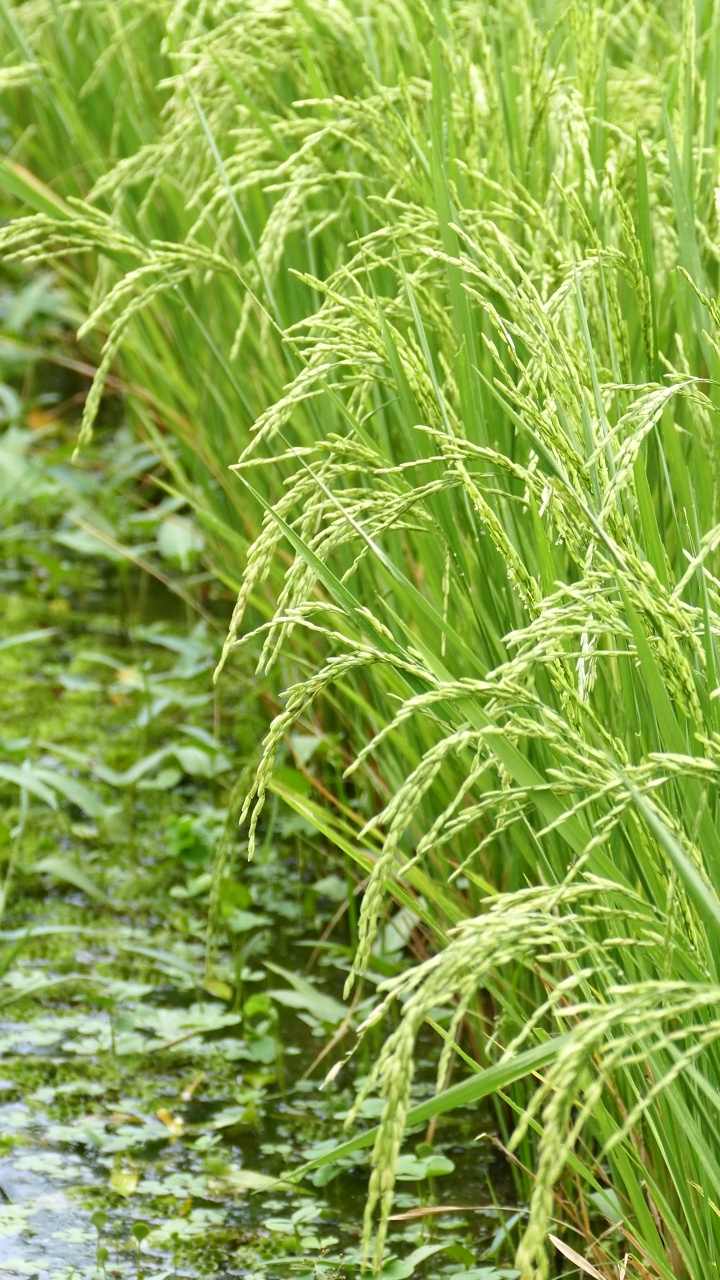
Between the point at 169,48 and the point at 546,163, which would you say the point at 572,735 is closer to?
the point at 546,163

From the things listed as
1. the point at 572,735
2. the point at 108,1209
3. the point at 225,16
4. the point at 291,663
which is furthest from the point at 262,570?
the point at 225,16

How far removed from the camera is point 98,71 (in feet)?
8.13

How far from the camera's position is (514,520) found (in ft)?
4.67

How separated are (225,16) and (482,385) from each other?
1.32 m

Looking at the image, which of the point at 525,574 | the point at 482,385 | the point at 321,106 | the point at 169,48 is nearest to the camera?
the point at 525,574

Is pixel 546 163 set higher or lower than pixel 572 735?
higher

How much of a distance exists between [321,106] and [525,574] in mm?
1004

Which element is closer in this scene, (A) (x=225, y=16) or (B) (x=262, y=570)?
(B) (x=262, y=570)

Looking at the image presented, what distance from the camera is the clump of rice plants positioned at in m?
0.89

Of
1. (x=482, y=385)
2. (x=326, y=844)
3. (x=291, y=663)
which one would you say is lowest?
(x=326, y=844)

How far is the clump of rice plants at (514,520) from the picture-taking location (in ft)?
2.93

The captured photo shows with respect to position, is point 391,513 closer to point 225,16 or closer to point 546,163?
point 546,163

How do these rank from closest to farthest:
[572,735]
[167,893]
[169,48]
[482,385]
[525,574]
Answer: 1. [572,735]
2. [525,574]
3. [482,385]
4. [167,893]
5. [169,48]

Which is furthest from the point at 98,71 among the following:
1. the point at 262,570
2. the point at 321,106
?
the point at 262,570
